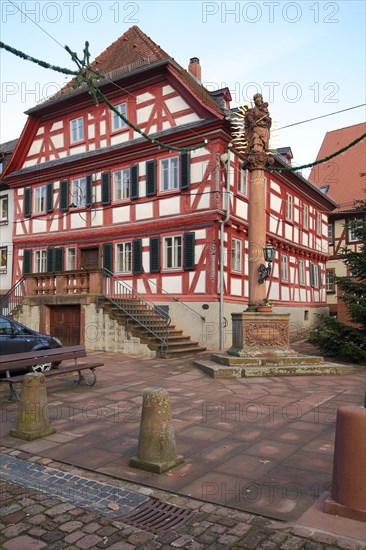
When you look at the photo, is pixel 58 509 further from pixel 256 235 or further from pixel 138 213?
pixel 138 213

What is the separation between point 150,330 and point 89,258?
678cm

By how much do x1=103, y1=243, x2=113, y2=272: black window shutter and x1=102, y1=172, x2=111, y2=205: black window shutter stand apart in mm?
1739

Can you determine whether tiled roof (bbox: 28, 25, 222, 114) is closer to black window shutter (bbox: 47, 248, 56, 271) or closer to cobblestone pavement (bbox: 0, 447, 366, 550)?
black window shutter (bbox: 47, 248, 56, 271)

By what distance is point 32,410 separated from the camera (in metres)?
6.35

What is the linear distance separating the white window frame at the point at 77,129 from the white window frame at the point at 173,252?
6569mm

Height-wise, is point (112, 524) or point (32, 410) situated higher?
point (32, 410)

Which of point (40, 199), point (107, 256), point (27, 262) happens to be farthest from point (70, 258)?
point (40, 199)

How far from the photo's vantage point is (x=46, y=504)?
169 inches

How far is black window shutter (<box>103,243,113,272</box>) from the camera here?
19.7 m

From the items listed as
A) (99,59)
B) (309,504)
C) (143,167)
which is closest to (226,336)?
(143,167)

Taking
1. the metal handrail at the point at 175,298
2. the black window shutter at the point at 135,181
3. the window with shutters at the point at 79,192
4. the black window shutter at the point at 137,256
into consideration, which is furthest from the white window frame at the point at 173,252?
the window with shutters at the point at 79,192

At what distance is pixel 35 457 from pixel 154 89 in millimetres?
15869

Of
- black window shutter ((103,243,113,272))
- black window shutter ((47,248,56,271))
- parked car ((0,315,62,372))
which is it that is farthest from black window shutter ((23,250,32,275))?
parked car ((0,315,62,372))

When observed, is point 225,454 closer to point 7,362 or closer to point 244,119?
point 7,362
